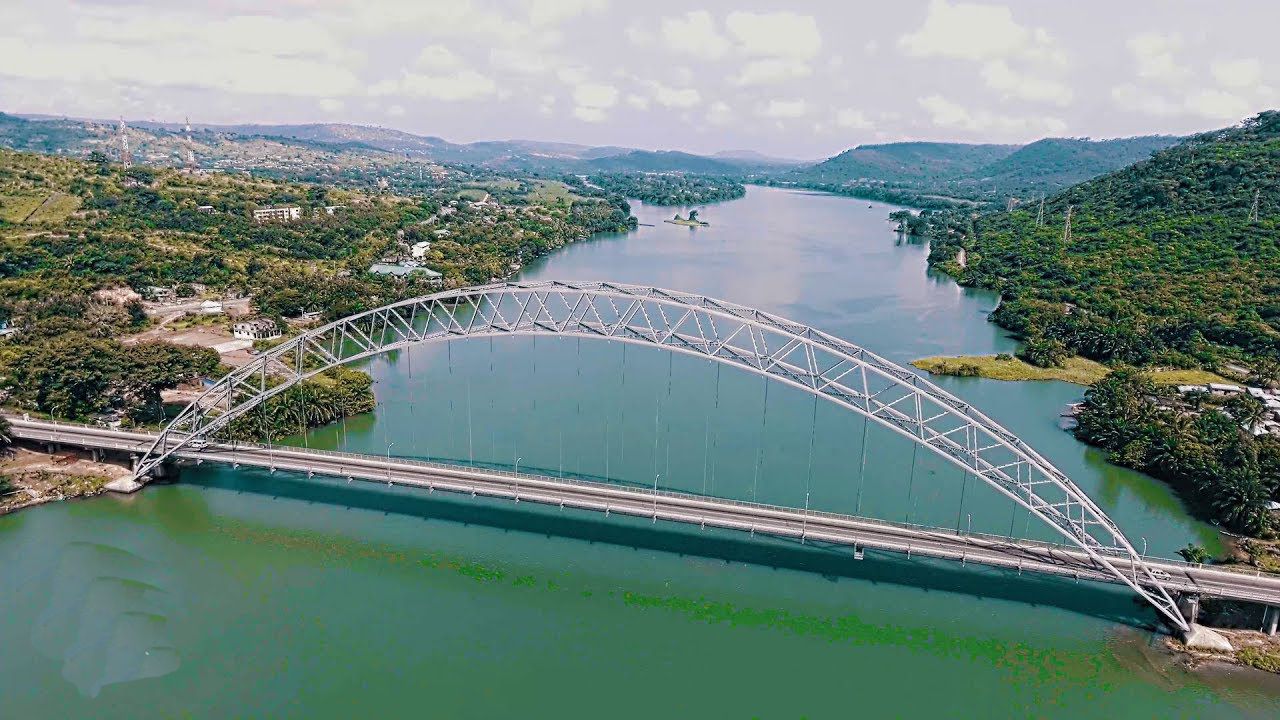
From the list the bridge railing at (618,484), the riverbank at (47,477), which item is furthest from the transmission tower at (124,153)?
the bridge railing at (618,484)

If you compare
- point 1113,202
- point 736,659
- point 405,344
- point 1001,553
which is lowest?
point 736,659

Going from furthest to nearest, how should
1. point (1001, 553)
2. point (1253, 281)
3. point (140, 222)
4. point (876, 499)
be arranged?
point (140, 222)
point (1253, 281)
point (876, 499)
point (1001, 553)

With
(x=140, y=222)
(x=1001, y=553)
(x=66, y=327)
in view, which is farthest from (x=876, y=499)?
(x=140, y=222)

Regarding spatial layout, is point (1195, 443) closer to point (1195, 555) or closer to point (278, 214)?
point (1195, 555)

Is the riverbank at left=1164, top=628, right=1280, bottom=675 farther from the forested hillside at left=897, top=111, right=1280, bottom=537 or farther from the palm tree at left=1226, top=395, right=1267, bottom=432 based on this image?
the palm tree at left=1226, top=395, right=1267, bottom=432

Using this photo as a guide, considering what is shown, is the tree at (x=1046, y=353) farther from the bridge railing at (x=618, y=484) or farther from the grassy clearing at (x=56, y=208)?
the grassy clearing at (x=56, y=208)

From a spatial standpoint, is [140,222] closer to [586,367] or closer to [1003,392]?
[586,367]
